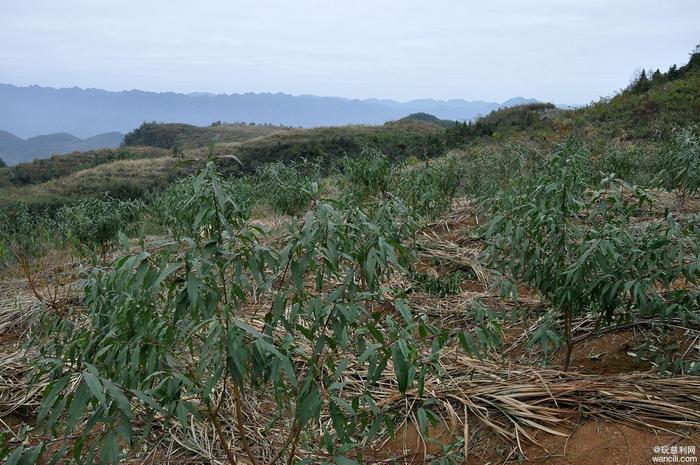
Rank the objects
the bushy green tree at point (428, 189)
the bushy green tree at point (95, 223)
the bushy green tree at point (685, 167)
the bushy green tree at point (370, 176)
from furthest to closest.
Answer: the bushy green tree at point (370, 176), the bushy green tree at point (428, 189), the bushy green tree at point (95, 223), the bushy green tree at point (685, 167)

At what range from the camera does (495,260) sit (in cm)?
314

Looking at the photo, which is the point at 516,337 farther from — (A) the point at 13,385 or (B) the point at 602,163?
(B) the point at 602,163

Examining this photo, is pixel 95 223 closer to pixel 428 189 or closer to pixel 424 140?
pixel 428 189

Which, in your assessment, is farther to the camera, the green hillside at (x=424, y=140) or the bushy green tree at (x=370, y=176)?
the green hillside at (x=424, y=140)

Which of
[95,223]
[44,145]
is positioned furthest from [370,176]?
[44,145]

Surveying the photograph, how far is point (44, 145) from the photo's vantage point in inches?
5910

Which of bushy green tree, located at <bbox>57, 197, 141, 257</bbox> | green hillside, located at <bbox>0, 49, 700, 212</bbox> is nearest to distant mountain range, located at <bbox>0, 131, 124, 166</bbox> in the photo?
green hillside, located at <bbox>0, 49, 700, 212</bbox>

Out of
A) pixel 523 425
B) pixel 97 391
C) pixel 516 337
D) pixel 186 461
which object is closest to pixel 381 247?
pixel 97 391

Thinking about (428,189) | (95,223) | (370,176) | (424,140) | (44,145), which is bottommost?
(44,145)

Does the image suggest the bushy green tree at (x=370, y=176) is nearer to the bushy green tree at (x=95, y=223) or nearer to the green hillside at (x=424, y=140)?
the green hillside at (x=424, y=140)

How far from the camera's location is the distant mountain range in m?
140

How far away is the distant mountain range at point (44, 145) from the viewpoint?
139725mm

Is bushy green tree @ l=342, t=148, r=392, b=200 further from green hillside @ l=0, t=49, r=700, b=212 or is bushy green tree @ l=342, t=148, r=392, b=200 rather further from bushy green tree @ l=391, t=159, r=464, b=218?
green hillside @ l=0, t=49, r=700, b=212

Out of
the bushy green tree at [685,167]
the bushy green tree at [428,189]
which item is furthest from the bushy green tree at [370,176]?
the bushy green tree at [685,167]
